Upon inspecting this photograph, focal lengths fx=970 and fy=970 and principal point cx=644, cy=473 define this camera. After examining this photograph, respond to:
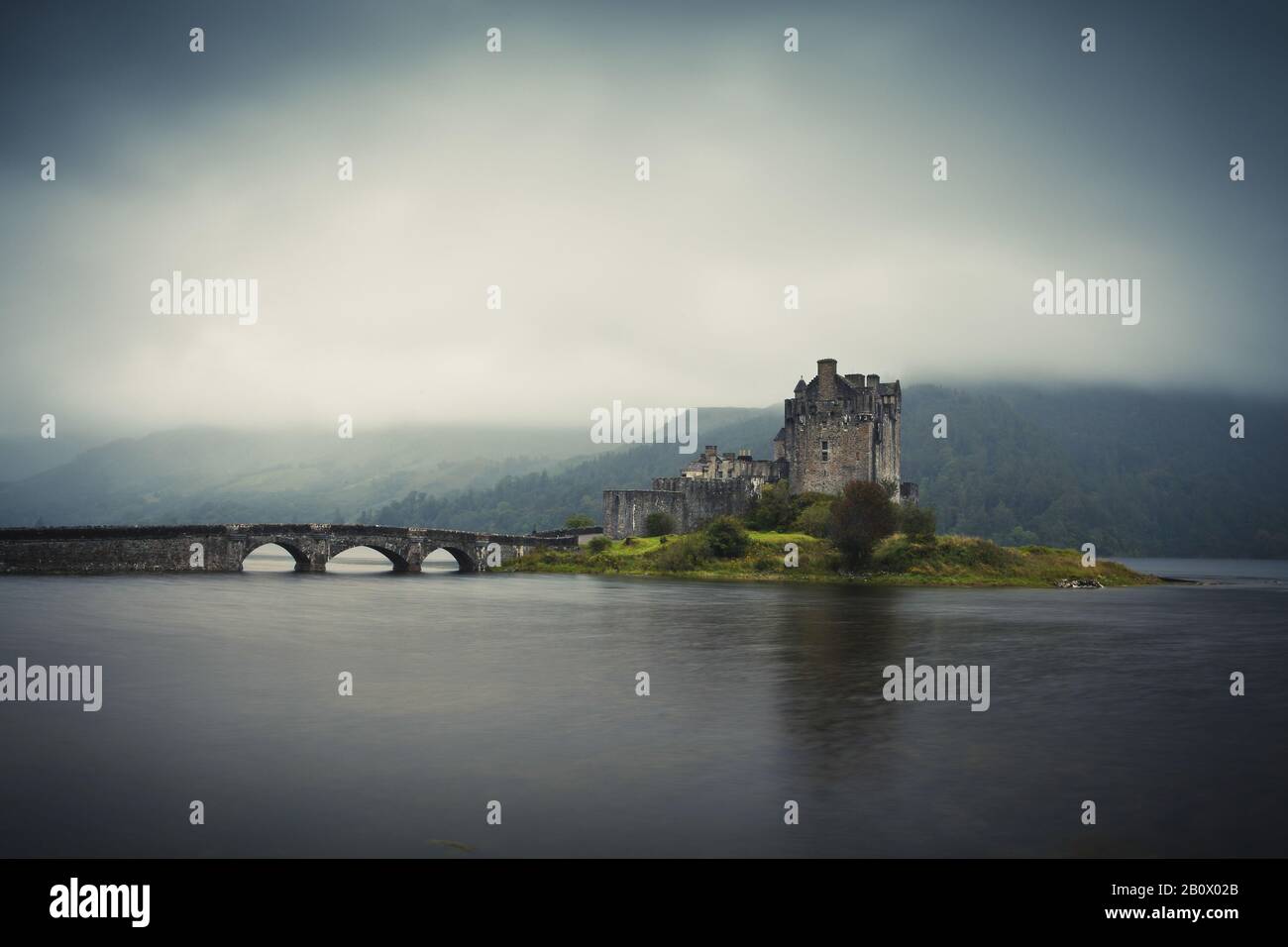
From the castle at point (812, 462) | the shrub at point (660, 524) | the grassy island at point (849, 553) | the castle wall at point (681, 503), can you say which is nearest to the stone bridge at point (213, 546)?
the castle wall at point (681, 503)

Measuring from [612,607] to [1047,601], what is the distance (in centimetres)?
2443

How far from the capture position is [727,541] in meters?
69.3

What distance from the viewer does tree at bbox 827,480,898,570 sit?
63.6 metres

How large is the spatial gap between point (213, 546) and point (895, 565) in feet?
155

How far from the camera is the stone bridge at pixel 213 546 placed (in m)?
60.7

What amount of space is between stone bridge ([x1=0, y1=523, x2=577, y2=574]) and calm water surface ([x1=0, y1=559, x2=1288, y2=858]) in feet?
87.9

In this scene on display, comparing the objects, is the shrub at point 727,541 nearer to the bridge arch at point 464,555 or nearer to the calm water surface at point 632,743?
the bridge arch at point 464,555

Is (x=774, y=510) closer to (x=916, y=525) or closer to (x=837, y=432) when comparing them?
(x=837, y=432)

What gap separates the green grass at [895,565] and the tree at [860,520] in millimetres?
1408

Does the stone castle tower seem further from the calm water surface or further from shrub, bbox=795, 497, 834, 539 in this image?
the calm water surface
